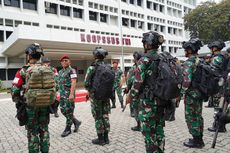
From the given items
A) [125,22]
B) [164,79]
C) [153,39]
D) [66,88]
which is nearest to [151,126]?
[164,79]

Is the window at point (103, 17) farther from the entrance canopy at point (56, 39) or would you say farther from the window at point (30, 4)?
the entrance canopy at point (56, 39)

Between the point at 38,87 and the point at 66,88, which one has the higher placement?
the point at 38,87

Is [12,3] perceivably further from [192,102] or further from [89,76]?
[192,102]

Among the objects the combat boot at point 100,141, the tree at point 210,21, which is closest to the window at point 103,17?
the tree at point 210,21

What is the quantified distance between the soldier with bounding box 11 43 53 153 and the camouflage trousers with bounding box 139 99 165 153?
1.67 metres

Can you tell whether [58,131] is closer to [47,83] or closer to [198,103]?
[47,83]

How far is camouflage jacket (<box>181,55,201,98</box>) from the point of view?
14.0 feet

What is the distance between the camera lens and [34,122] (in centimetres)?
372

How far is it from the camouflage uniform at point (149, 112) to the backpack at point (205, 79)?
4.13 feet

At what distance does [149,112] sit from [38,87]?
1771 millimetres

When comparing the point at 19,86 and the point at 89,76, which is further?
the point at 89,76

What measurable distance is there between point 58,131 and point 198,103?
12.5ft

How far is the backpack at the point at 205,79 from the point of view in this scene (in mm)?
4203

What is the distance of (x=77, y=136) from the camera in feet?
18.2
